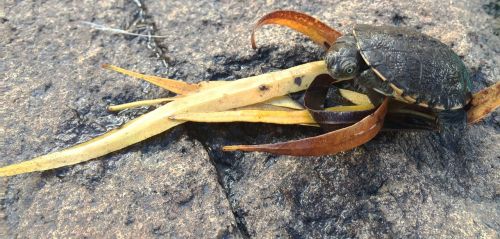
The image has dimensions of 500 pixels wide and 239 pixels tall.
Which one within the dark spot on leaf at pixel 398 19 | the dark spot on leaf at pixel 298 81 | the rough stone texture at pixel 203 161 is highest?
the dark spot on leaf at pixel 298 81

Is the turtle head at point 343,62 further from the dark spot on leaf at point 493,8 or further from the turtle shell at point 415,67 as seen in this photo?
the dark spot on leaf at point 493,8

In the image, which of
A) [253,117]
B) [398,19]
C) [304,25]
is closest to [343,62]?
[304,25]

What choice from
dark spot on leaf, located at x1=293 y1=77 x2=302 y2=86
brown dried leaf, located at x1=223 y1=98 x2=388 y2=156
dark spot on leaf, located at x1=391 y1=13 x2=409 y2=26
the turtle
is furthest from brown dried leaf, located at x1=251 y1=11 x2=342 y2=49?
brown dried leaf, located at x1=223 y1=98 x2=388 y2=156

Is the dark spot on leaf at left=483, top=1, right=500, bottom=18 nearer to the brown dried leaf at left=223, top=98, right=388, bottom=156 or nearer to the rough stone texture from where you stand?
the rough stone texture

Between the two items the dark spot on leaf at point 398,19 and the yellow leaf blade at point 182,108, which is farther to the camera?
the dark spot on leaf at point 398,19

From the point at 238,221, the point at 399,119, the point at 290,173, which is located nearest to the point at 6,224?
the point at 238,221

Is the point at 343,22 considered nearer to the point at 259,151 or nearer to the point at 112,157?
the point at 259,151

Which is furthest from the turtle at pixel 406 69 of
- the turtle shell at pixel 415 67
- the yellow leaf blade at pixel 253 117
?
the yellow leaf blade at pixel 253 117
